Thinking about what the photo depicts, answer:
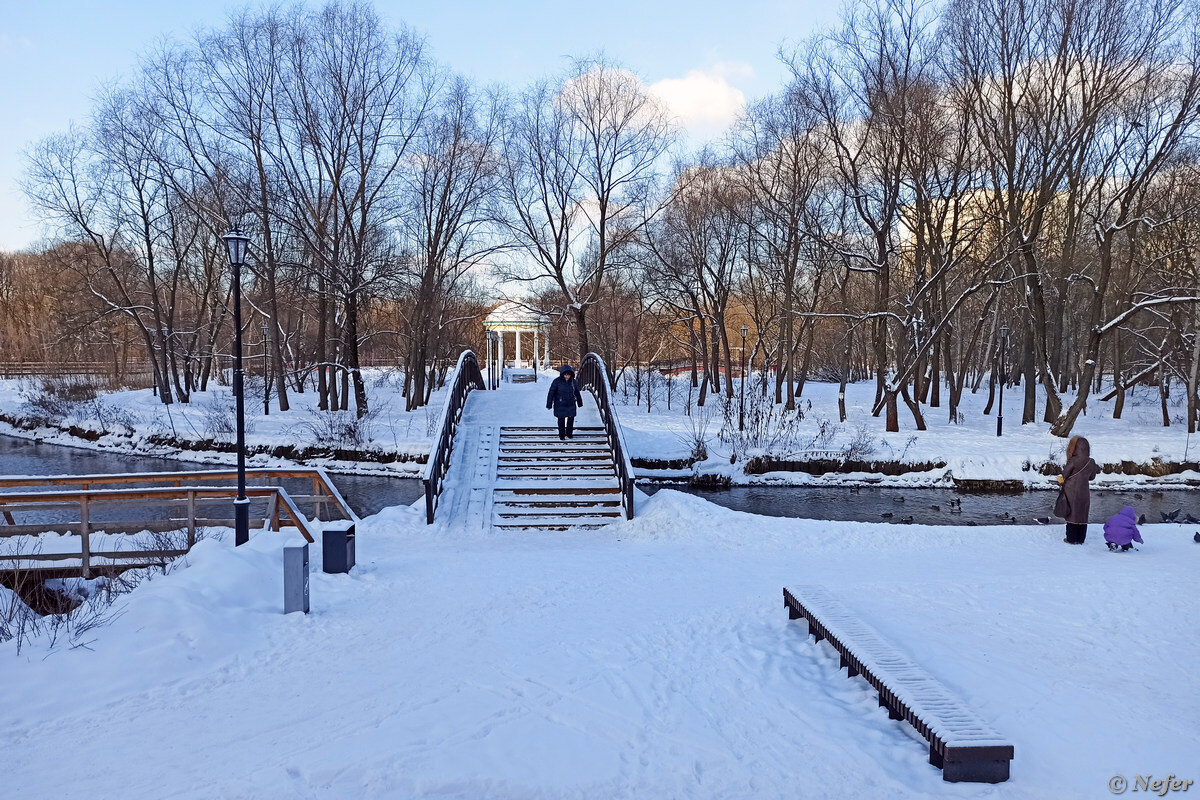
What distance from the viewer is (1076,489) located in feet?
31.9

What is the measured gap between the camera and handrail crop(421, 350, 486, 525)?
11.7 m

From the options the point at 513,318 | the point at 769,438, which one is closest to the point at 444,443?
the point at 769,438

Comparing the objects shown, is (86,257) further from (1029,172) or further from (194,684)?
(1029,172)

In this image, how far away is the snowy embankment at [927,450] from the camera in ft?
65.2

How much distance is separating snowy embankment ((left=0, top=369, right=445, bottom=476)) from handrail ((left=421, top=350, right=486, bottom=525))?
497 centimetres

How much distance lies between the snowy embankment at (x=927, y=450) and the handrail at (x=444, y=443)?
20.4ft

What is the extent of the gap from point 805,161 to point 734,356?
173 ft

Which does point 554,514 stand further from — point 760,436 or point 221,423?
point 221,423

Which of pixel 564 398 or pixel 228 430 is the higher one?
pixel 564 398

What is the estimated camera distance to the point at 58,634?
545 centimetres

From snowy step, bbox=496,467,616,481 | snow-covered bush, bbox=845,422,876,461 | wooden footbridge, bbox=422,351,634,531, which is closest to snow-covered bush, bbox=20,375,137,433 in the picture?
wooden footbridge, bbox=422,351,634,531

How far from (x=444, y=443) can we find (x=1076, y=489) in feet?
32.8

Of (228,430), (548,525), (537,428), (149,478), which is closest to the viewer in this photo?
(149,478)

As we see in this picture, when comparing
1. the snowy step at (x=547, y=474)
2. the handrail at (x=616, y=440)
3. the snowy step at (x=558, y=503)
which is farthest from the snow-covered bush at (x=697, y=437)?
the snowy step at (x=558, y=503)
